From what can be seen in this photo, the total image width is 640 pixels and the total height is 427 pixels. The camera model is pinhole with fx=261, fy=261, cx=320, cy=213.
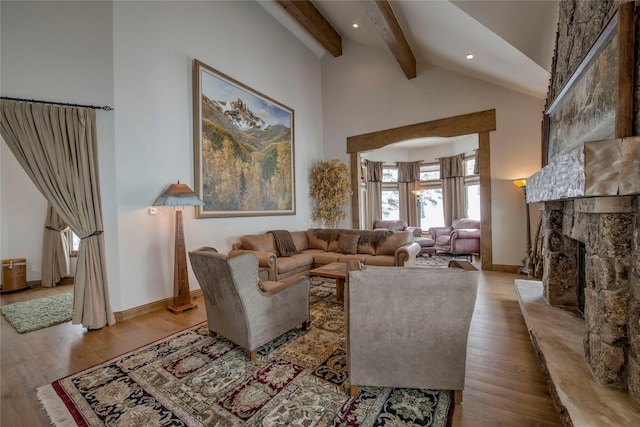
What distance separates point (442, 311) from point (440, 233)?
625 centimetres

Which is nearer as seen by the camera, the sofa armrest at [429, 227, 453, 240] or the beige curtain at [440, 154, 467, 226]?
the sofa armrest at [429, 227, 453, 240]

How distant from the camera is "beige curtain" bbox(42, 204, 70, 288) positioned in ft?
14.9

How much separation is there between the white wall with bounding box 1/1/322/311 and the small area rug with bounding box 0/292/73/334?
0.80 m

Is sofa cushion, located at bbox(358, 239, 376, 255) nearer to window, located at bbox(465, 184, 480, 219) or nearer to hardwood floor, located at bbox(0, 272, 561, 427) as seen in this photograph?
→ hardwood floor, located at bbox(0, 272, 561, 427)

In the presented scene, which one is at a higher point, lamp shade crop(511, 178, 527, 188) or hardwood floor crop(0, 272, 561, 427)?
lamp shade crop(511, 178, 527, 188)

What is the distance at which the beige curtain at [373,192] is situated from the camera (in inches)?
359

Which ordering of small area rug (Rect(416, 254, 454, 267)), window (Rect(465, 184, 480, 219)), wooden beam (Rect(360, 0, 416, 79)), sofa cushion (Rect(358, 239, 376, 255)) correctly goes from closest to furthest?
wooden beam (Rect(360, 0, 416, 79)), sofa cushion (Rect(358, 239, 376, 255)), small area rug (Rect(416, 254, 454, 267)), window (Rect(465, 184, 480, 219))

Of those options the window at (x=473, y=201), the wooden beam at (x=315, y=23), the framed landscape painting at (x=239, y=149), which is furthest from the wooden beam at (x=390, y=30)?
the window at (x=473, y=201)

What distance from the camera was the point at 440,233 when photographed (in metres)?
7.16

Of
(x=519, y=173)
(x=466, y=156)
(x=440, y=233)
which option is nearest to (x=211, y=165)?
(x=519, y=173)

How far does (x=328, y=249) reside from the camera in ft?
17.3

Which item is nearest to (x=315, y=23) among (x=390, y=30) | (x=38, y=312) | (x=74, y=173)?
(x=390, y=30)

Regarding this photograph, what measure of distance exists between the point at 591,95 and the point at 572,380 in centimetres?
184

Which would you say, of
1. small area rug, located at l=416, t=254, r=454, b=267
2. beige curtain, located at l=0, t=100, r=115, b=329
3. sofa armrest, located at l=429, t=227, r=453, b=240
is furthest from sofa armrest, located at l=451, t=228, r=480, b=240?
beige curtain, located at l=0, t=100, r=115, b=329
